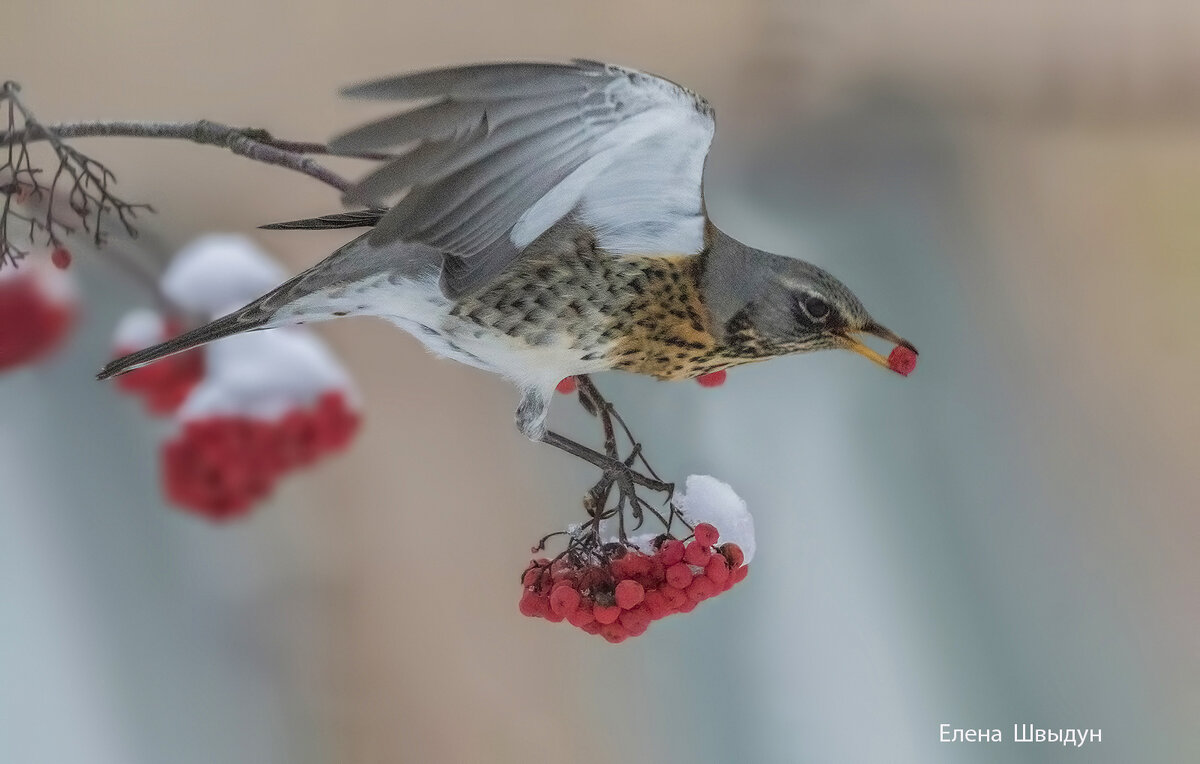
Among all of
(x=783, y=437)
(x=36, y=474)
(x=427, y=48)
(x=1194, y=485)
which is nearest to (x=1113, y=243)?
(x=1194, y=485)

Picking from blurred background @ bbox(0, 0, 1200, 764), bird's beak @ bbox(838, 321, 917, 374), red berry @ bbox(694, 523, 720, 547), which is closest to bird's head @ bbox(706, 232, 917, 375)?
bird's beak @ bbox(838, 321, 917, 374)

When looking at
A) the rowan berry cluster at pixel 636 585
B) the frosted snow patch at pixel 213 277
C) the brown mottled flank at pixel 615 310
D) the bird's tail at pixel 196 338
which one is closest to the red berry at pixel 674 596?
the rowan berry cluster at pixel 636 585

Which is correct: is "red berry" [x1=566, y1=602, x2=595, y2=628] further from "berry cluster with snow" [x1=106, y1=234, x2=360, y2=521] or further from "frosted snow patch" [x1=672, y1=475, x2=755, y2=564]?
"berry cluster with snow" [x1=106, y1=234, x2=360, y2=521]

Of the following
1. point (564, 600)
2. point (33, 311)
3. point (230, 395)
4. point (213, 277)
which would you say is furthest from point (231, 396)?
point (564, 600)

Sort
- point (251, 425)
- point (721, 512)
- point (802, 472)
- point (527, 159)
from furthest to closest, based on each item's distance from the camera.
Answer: point (802, 472) → point (251, 425) → point (721, 512) → point (527, 159)

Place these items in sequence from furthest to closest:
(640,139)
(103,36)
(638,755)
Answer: (638,755) → (103,36) → (640,139)

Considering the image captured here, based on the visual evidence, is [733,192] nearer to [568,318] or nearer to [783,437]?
[783,437]

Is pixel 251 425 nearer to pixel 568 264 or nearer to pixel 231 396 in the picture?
pixel 231 396
